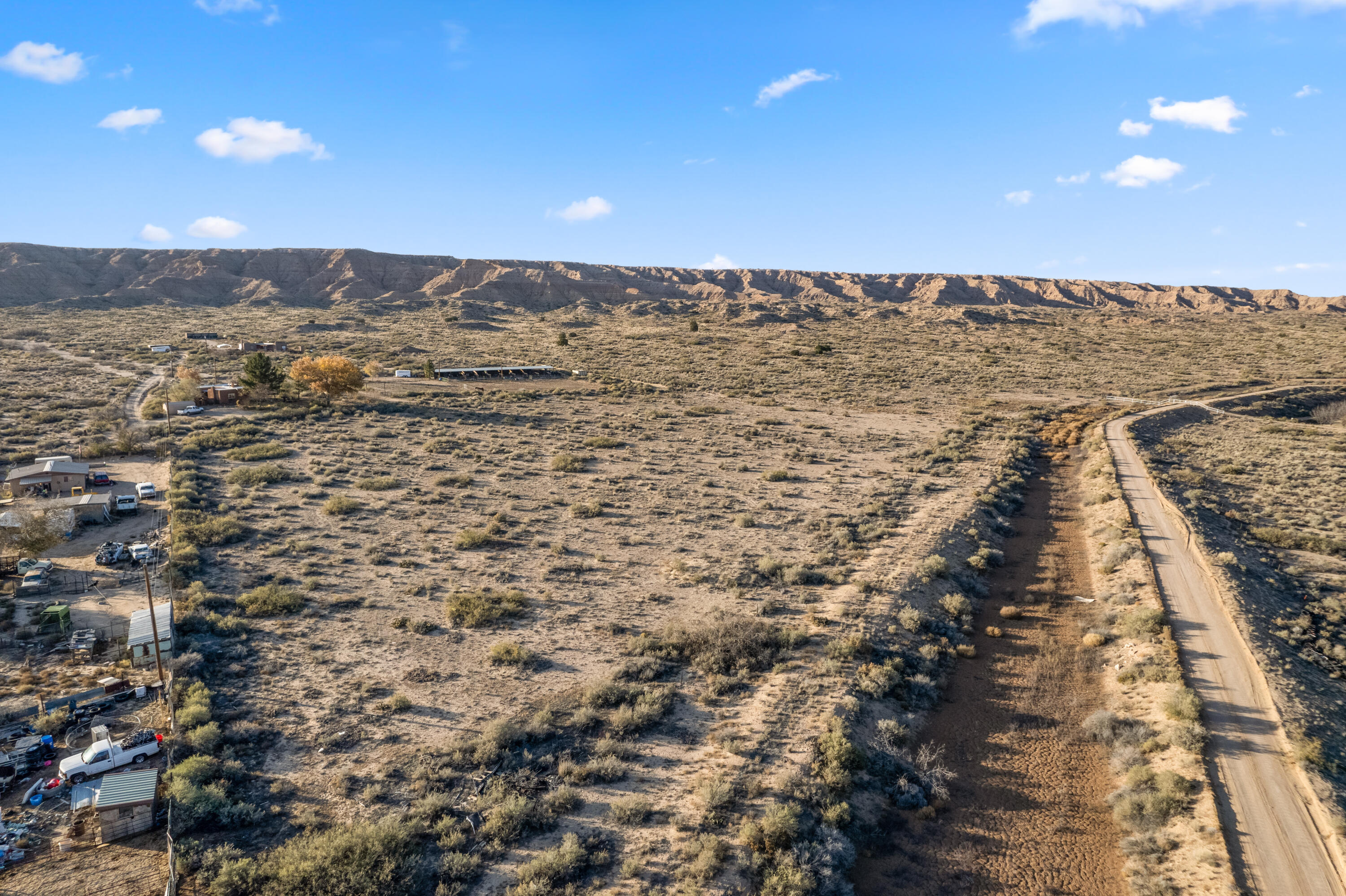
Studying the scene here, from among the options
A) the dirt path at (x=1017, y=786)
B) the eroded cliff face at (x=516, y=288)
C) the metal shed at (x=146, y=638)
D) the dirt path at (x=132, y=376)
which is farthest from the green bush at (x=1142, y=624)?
the eroded cliff face at (x=516, y=288)

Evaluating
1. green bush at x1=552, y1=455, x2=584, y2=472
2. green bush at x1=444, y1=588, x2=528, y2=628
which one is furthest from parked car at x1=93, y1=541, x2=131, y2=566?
green bush at x1=552, y1=455, x2=584, y2=472

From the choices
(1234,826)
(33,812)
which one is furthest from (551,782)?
(1234,826)

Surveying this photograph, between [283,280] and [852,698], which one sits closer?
[852,698]

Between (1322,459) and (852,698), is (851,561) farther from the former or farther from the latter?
(1322,459)

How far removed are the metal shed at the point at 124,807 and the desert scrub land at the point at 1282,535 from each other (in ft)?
68.5

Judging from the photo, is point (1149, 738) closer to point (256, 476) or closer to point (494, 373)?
point (256, 476)

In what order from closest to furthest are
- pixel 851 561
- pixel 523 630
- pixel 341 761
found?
pixel 341 761, pixel 523 630, pixel 851 561

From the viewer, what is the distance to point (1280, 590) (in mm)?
19938

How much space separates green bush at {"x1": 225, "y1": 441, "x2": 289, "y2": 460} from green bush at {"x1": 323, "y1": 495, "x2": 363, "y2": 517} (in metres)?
10.1

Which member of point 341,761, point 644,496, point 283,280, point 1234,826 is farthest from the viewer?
point 283,280

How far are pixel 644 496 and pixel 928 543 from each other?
12.7 meters

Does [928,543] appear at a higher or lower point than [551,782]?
higher

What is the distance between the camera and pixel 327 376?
49375mm

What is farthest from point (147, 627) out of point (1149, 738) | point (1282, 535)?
point (1282, 535)
